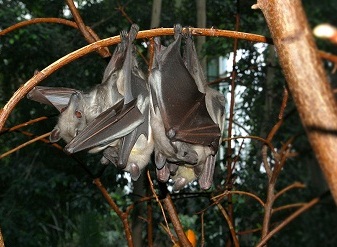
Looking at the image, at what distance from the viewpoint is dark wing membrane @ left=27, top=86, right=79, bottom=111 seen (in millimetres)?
2268

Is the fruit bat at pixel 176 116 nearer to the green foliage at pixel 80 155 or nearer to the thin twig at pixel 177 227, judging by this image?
the thin twig at pixel 177 227

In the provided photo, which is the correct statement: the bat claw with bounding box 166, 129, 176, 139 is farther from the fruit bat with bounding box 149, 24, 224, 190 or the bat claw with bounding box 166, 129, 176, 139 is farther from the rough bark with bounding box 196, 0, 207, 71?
the rough bark with bounding box 196, 0, 207, 71

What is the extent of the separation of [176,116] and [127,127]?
0.22m

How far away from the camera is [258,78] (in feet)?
19.9

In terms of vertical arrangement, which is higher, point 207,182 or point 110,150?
point 110,150

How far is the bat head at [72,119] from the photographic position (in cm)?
236

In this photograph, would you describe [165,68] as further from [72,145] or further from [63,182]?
[63,182]

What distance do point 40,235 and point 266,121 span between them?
2.24 m

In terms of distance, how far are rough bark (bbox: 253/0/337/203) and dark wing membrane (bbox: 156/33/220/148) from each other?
4.57ft

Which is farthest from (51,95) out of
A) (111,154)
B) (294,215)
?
(294,215)

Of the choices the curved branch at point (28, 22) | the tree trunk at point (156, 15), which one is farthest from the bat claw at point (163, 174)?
the tree trunk at point (156, 15)

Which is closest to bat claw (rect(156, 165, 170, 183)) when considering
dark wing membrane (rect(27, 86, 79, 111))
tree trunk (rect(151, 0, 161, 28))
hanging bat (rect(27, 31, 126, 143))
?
hanging bat (rect(27, 31, 126, 143))

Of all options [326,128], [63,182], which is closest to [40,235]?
[63,182]

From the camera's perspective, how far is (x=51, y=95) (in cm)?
231
